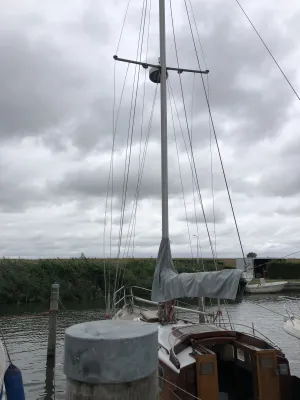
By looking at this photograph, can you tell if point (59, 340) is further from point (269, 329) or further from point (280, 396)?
point (280, 396)

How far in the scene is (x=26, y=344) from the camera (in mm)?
19609

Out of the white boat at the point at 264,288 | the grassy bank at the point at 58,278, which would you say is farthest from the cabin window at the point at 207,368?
the white boat at the point at 264,288

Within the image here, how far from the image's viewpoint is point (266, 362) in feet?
25.7

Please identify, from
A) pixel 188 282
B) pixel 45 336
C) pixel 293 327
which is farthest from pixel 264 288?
pixel 188 282

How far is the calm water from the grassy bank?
9.53 ft

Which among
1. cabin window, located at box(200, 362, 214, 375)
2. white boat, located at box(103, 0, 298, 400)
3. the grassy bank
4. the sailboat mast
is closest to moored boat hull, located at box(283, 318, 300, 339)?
white boat, located at box(103, 0, 298, 400)

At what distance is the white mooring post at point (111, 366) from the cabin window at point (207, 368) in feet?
13.4

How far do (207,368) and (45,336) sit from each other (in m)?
16.3

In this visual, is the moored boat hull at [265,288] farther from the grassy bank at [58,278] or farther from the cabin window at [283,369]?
the cabin window at [283,369]

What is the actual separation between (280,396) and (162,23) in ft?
41.6

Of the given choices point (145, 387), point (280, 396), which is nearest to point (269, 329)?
point (280, 396)

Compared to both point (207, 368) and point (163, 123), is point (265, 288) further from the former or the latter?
point (207, 368)

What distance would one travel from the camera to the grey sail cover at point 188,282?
8.67m

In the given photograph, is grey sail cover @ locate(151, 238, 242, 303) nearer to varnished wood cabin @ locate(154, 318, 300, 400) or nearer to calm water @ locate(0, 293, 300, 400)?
varnished wood cabin @ locate(154, 318, 300, 400)
